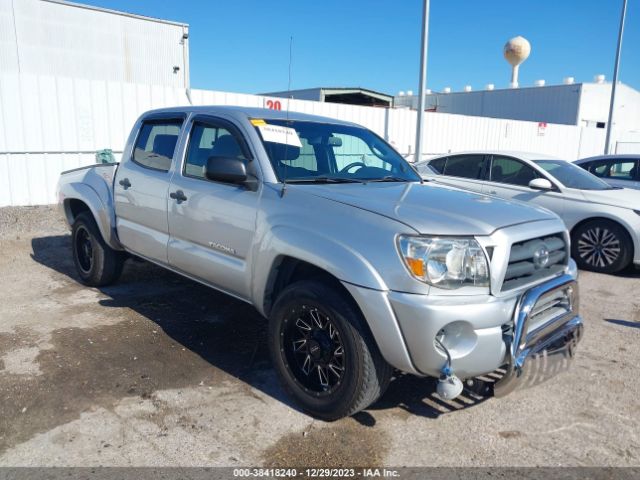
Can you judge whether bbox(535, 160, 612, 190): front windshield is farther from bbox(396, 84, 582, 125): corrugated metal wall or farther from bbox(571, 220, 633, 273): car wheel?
bbox(396, 84, 582, 125): corrugated metal wall

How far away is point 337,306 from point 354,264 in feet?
0.90

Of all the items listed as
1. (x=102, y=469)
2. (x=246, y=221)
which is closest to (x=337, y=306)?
(x=246, y=221)

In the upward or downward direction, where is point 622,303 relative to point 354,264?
downward

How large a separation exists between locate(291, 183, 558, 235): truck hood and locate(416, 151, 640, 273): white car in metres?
4.05

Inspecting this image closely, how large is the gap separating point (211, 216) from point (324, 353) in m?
1.41

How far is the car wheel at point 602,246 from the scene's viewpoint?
22.5 ft

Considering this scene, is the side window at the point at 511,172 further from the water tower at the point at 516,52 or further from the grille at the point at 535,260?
the water tower at the point at 516,52

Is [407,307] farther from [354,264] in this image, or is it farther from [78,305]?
[78,305]

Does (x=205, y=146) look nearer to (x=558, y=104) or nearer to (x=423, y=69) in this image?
(x=423, y=69)

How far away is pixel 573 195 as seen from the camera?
286 inches

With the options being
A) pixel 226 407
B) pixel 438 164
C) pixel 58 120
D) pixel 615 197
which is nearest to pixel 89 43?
pixel 58 120

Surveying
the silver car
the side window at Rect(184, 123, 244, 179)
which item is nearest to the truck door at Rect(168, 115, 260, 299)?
the side window at Rect(184, 123, 244, 179)

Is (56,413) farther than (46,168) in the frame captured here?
No

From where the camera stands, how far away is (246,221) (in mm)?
3584
